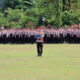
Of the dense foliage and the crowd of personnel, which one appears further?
the dense foliage

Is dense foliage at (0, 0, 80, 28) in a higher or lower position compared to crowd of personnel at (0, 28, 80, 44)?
higher

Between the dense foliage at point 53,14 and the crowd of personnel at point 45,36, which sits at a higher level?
the dense foliage at point 53,14

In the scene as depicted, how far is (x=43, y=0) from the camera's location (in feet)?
153

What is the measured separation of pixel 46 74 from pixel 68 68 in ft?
6.36

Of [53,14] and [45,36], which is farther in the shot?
[53,14]

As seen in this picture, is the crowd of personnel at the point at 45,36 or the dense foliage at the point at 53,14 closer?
the crowd of personnel at the point at 45,36

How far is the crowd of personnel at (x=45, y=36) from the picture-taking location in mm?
35781

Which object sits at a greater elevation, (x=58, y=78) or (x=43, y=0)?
(x=43, y=0)

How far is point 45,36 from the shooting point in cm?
3591

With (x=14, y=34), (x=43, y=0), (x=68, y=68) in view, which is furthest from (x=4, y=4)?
(x=68, y=68)

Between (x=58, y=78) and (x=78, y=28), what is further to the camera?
(x=78, y=28)

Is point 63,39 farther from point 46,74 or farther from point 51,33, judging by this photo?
point 46,74

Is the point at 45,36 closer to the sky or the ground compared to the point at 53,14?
closer to the ground

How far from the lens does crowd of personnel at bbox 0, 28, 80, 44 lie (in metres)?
35.8
